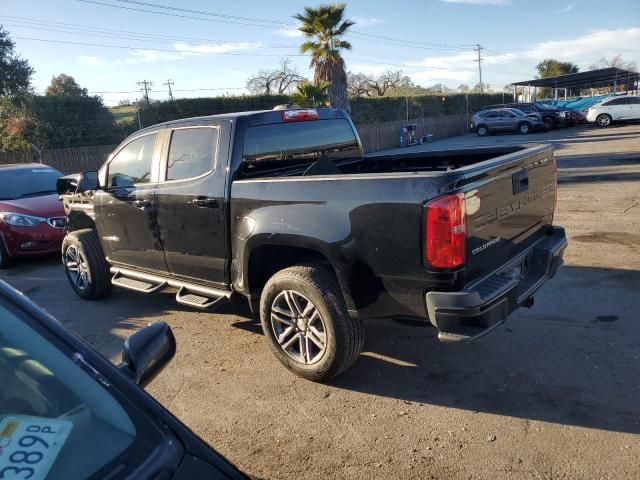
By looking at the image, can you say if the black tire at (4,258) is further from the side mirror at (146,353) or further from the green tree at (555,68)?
the green tree at (555,68)

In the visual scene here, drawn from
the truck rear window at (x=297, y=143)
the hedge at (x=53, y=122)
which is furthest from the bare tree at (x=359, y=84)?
the truck rear window at (x=297, y=143)

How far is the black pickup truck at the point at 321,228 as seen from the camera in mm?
3127

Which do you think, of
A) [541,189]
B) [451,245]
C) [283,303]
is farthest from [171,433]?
[541,189]

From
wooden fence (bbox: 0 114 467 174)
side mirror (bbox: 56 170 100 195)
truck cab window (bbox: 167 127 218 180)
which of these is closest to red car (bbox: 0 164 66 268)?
side mirror (bbox: 56 170 100 195)

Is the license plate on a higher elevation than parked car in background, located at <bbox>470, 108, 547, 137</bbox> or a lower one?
lower

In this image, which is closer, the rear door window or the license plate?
the license plate

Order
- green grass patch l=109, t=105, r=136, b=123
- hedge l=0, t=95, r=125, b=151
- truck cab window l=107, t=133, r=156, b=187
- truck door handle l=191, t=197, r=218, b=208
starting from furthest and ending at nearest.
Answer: green grass patch l=109, t=105, r=136, b=123 → hedge l=0, t=95, r=125, b=151 → truck cab window l=107, t=133, r=156, b=187 → truck door handle l=191, t=197, r=218, b=208

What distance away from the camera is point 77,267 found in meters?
6.25

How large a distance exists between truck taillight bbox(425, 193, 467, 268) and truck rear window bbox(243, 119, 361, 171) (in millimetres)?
1868

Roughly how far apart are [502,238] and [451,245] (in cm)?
72

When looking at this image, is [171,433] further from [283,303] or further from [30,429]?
[283,303]

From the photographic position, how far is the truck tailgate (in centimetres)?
320

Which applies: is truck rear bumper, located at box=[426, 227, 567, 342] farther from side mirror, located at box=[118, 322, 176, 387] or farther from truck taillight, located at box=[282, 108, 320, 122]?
truck taillight, located at box=[282, 108, 320, 122]

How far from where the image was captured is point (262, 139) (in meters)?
4.45
